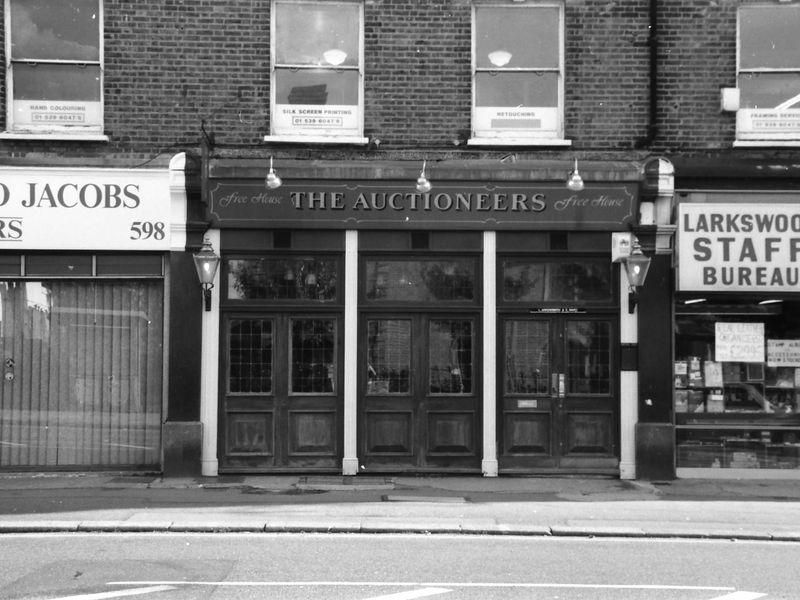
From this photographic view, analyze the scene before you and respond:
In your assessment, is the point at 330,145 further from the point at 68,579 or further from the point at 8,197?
the point at 68,579

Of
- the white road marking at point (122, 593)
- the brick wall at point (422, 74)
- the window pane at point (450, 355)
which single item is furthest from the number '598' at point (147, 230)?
the white road marking at point (122, 593)

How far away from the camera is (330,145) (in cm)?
1334

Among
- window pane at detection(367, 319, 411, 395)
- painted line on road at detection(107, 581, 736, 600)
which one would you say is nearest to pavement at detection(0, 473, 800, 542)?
Result: window pane at detection(367, 319, 411, 395)

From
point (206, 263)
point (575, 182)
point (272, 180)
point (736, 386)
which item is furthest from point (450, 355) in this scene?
point (736, 386)

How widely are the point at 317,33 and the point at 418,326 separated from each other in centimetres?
430

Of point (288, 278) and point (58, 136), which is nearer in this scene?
point (58, 136)

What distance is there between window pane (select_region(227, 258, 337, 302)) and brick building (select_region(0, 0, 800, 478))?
0.03 m

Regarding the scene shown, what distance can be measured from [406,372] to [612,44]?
5.36 m

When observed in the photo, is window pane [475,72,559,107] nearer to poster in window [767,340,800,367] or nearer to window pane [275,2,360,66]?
window pane [275,2,360,66]

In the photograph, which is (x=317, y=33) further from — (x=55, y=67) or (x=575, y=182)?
(x=575, y=182)

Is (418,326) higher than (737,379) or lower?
higher

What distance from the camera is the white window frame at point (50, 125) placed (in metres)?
13.1

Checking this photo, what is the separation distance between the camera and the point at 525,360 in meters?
13.5

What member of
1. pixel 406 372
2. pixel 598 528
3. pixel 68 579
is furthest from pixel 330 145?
pixel 68 579
